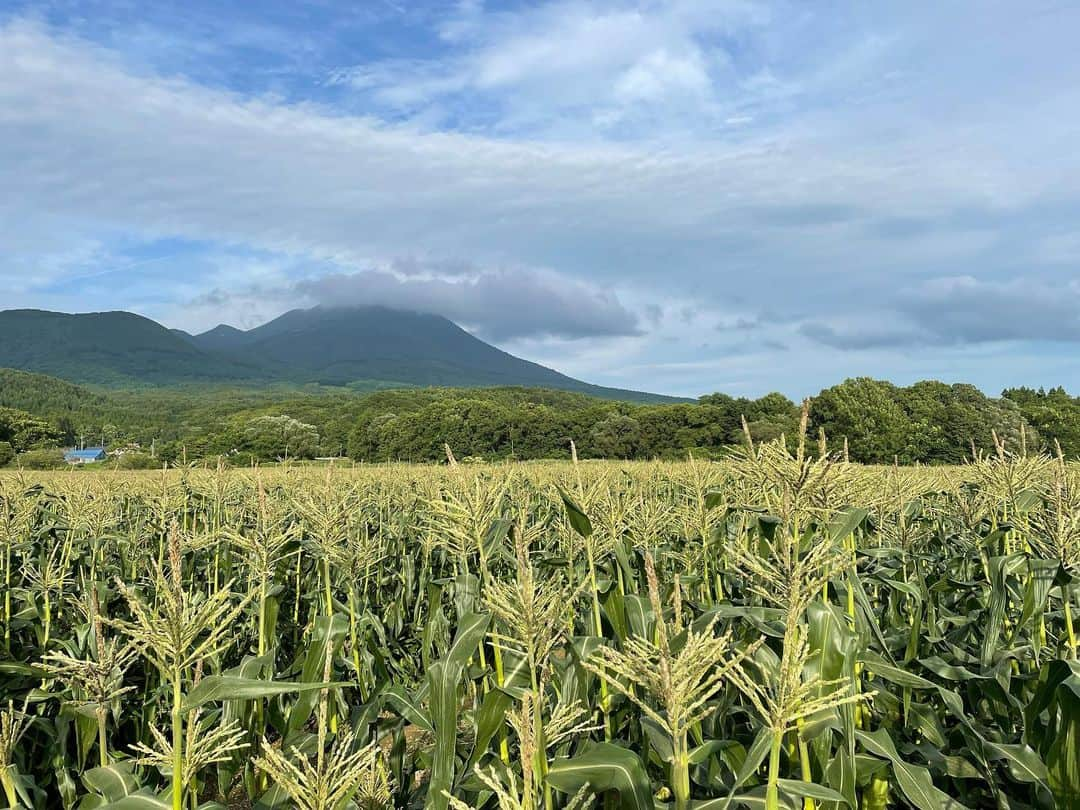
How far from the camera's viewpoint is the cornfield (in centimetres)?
245

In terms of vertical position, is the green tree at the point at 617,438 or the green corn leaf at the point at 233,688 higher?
the green corn leaf at the point at 233,688

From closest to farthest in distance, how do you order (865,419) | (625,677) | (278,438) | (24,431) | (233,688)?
1. (233,688)
2. (625,677)
3. (865,419)
4. (278,438)
5. (24,431)

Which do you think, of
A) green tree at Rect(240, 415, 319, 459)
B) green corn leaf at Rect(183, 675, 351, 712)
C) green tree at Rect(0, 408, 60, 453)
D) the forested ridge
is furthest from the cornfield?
green tree at Rect(0, 408, 60, 453)

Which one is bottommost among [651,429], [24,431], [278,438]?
[24,431]

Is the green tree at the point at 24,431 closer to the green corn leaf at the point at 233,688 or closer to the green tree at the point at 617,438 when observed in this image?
the green tree at the point at 617,438

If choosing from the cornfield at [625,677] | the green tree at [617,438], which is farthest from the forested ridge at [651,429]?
the cornfield at [625,677]

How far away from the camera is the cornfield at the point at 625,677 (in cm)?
245

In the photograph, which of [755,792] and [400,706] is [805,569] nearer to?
[755,792]

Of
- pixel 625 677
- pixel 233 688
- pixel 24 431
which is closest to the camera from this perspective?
pixel 233 688

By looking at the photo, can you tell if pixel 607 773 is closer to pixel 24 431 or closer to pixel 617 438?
pixel 617 438

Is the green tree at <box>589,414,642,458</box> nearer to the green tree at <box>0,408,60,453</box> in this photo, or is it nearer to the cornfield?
the cornfield

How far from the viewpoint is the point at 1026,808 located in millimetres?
3680

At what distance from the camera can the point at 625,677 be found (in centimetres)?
370

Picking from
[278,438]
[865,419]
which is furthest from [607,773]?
[278,438]
